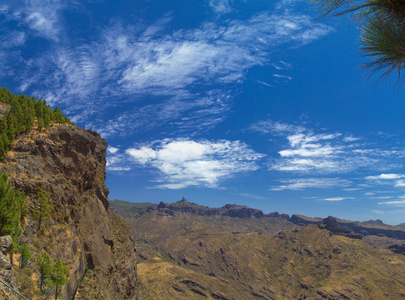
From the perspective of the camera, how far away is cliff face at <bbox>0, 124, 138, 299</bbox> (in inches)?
1433

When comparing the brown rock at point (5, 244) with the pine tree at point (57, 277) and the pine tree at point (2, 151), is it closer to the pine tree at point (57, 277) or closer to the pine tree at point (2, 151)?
the pine tree at point (57, 277)

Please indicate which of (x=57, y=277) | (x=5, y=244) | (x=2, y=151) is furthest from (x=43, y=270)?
(x=2, y=151)

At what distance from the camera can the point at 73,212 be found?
47.8m

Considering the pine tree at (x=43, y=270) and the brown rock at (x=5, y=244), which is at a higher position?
the brown rock at (x=5, y=244)

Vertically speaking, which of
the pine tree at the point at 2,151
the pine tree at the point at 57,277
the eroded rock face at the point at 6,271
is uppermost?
the pine tree at the point at 2,151

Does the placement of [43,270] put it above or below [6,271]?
below

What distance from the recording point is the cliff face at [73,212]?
36406mm

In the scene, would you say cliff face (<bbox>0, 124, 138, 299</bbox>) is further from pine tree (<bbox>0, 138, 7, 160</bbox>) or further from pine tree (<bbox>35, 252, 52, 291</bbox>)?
pine tree (<bbox>35, 252, 52, 291</bbox>)

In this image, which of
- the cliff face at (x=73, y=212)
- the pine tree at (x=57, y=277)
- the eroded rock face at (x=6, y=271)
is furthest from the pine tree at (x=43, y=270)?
the cliff face at (x=73, y=212)

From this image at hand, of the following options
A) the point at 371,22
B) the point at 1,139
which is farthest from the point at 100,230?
the point at 371,22

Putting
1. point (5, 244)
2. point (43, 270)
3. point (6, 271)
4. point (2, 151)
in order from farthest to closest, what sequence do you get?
→ point (2, 151)
point (43, 270)
point (5, 244)
point (6, 271)

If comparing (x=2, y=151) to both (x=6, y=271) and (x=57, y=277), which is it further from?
(x=6, y=271)

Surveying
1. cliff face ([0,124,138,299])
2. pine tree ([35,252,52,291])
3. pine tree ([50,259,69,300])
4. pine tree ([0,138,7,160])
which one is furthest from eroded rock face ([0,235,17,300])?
pine tree ([0,138,7,160])

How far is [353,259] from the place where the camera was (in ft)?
640
